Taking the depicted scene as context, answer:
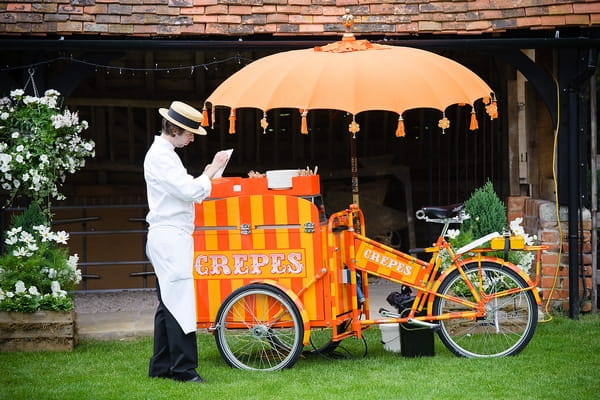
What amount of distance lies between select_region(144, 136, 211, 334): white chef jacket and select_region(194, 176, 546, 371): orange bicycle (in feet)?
1.53

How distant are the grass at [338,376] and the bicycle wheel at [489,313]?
15 cm

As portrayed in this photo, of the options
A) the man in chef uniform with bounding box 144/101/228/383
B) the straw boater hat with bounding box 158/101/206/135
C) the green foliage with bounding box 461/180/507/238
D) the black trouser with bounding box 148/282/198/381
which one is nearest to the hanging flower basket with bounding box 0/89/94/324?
the black trouser with bounding box 148/282/198/381

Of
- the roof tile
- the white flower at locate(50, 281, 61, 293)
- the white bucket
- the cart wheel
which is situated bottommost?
the white bucket

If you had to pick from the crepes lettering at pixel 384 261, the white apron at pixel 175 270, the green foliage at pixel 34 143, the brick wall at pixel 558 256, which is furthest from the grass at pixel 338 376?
the green foliage at pixel 34 143

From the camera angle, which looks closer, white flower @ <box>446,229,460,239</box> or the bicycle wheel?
the bicycle wheel

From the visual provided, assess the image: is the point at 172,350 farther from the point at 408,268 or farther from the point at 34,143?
the point at 34,143

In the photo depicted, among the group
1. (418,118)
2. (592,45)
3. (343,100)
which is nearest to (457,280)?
(343,100)

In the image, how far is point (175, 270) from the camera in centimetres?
681

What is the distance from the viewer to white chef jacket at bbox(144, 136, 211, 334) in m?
6.79

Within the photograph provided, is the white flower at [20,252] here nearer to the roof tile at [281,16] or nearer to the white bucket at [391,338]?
the roof tile at [281,16]

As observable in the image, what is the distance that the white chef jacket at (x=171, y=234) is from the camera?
679 cm

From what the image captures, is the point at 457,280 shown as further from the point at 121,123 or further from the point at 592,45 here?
the point at 121,123

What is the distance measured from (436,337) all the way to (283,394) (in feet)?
7.59

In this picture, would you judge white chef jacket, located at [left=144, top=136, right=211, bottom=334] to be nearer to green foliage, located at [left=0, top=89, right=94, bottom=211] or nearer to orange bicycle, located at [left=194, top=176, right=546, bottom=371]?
orange bicycle, located at [left=194, top=176, right=546, bottom=371]
